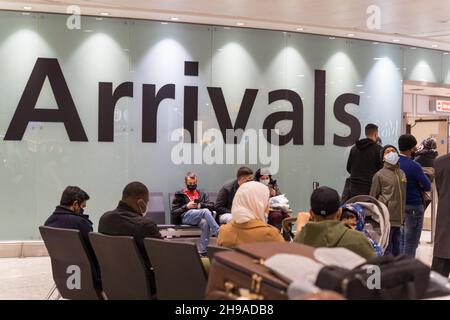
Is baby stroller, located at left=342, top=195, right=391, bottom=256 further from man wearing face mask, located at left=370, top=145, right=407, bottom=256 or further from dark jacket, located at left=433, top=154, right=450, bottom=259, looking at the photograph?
man wearing face mask, located at left=370, top=145, right=407, bottom=256

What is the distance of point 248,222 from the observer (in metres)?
4.15

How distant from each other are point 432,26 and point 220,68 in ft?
11.1

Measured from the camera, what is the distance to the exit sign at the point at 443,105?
13.9m

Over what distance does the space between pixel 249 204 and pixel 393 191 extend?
334 centimetres

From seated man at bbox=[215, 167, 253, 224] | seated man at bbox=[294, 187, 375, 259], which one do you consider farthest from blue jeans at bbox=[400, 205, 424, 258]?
seated man at bbox=[294, 187, 375, 259]

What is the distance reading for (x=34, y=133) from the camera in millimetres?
9336

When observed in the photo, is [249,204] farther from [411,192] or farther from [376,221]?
[411,192]

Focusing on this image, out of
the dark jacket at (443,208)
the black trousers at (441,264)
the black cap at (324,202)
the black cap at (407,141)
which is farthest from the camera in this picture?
the black cap at (407,141)

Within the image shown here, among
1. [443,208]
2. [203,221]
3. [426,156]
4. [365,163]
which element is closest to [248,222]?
[443,208]

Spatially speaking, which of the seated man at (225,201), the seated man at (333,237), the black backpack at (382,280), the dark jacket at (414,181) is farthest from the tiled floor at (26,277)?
the black backpack at (382,280)

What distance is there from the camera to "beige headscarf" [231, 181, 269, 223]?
13.6 feet

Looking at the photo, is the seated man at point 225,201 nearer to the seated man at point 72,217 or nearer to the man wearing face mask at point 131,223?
the seated man at point 72,217

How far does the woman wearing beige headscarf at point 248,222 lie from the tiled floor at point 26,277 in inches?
107

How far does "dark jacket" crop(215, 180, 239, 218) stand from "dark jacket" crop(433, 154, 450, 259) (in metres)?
3.59
